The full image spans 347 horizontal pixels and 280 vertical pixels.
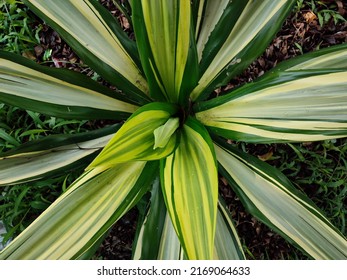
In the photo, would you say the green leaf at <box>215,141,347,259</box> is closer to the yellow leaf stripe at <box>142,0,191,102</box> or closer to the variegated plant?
the variegated plant

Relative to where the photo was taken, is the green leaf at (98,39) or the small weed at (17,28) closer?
the green leaf at (98,39)

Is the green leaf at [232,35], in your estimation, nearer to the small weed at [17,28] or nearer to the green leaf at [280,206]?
the green leaf at [280,206]

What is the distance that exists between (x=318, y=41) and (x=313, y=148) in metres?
0.34

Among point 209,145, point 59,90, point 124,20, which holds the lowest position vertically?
point 209,145

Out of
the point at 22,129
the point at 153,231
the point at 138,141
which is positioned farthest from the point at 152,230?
the point at 22,129

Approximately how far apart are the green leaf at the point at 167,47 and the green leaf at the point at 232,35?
68 mm

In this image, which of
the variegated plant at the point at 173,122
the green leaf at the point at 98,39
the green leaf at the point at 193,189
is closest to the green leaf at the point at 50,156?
the variegated plant at the point at 173,122

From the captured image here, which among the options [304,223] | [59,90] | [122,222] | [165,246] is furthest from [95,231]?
[122,222]

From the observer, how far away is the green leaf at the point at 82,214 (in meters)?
0.75

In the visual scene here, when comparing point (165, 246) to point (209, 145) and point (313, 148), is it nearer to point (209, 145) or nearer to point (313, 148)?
point (209, 145)

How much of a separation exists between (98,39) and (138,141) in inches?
11.3

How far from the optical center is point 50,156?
89 cm

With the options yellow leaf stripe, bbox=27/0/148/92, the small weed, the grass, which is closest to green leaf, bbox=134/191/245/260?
yellow leaf stripe, bbox=27/0/148/92

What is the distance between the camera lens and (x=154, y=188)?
89 cm
